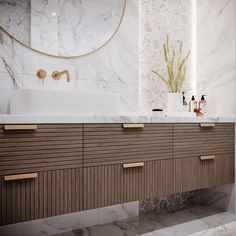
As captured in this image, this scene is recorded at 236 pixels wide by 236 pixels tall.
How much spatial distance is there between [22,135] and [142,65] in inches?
54.1

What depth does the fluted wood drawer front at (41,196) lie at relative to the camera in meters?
1.45

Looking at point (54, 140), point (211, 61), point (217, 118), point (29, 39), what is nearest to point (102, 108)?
point (54, 140)

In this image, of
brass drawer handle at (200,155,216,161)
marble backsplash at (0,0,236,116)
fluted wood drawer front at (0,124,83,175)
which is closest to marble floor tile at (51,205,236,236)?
brass drawer handle at (200,155,216,161)

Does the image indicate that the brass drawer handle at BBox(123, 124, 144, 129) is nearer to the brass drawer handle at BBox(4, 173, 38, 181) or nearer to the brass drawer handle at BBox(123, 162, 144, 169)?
the brass drawer handle at BBox(123, 162, 144, 169)

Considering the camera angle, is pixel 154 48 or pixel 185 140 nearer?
pixel 185 140

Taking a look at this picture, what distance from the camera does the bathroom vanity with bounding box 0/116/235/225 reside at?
1.47 m

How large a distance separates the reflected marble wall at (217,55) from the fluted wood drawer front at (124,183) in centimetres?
86

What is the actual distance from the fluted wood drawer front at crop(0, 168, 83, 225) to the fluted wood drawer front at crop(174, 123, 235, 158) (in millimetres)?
786

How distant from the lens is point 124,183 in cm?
182

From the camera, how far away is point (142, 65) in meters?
2.54

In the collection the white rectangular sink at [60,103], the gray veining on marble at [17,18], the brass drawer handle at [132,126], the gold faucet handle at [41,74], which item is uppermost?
the gray veining on marble at [17,18]

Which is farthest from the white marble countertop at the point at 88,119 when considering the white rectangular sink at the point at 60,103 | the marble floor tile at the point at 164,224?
the marble floor tile at the point at 164,224

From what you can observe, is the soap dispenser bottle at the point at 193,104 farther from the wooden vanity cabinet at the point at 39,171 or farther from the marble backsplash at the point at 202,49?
the wooden vanity cabinet at the point at 39,171

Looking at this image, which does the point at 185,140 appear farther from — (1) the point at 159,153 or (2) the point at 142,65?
(2) the point at 142,65
